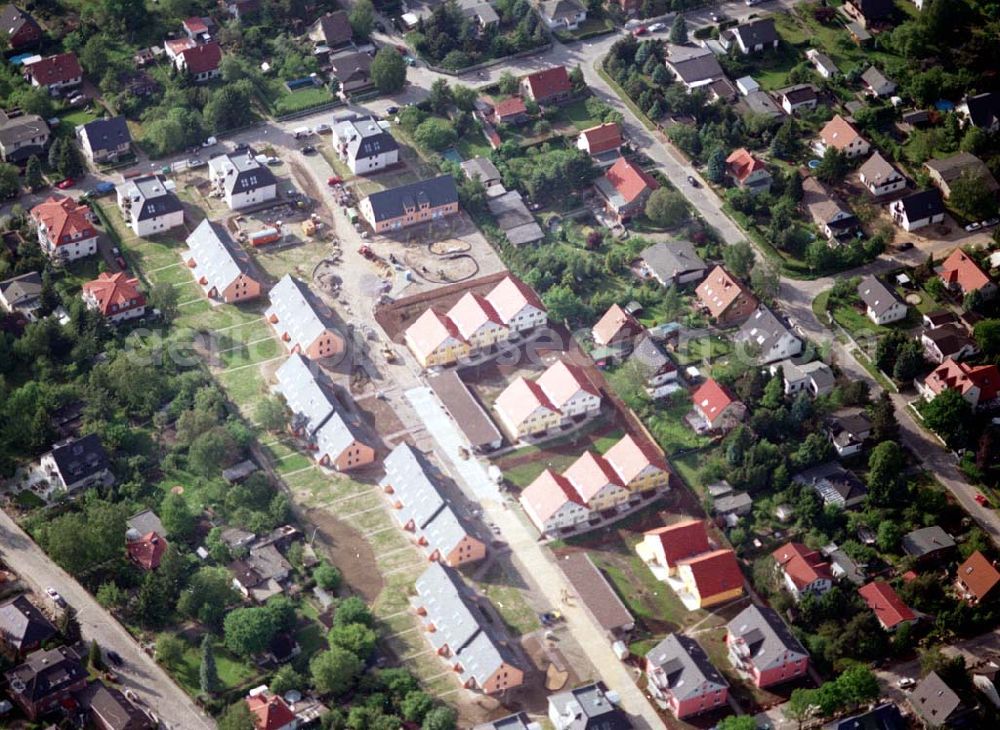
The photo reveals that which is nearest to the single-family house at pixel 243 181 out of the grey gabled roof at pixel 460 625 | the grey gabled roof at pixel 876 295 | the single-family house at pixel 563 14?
the single-family house at pixel 563 14

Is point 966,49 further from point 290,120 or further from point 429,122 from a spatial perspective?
point 290,120

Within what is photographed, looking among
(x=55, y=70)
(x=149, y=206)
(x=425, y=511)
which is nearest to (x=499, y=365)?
(x=425, y=511)

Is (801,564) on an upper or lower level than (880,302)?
lower

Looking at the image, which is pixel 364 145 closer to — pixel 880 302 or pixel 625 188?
pixel 625 188

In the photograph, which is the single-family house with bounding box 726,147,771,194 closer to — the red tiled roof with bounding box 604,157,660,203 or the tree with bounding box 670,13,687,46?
the red tiled roof with bounding box 604,157,660,203

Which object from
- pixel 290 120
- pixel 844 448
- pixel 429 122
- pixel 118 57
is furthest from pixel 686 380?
pixel 118 57

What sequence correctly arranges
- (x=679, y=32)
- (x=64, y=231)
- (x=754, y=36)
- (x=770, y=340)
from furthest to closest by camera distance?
(x=754, y=36), (x=679, y=32), (x=64, y=231), (x=770, y=340)

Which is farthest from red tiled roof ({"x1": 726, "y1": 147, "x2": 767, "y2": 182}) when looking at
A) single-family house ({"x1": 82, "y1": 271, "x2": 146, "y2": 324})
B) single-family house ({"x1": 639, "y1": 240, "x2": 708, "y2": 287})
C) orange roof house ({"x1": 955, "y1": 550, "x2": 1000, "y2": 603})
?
single-family house ({"x1": 82, "y1": 271, "x2": 146, "y2": 324})
